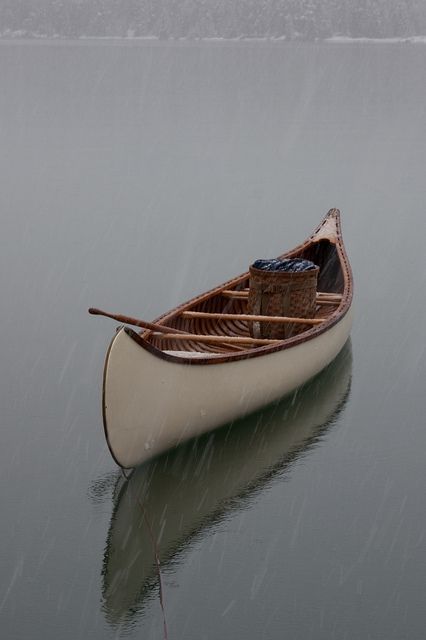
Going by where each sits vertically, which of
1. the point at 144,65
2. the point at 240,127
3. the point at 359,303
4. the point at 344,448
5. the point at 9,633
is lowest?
the point at 9,633

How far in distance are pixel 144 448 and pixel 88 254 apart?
11.2m

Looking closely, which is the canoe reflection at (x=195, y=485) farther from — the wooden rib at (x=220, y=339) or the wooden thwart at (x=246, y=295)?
the wooden thwart at (x=246, y=295)

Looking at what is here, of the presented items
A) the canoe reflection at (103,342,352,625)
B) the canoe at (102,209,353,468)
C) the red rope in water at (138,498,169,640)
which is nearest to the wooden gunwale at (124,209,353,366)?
the canoe at (102,209,353,468)

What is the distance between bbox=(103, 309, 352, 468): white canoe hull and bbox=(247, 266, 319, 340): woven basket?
0.80 meters

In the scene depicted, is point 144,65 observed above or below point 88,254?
above

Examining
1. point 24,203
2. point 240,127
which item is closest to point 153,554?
point 24,203

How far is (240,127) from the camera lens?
46.6 metres

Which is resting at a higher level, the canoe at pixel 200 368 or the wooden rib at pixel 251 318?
the wooden rib at pixel 251 318

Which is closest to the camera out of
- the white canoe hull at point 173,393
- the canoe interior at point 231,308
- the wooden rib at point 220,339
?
the white canoe hull at point 173,393

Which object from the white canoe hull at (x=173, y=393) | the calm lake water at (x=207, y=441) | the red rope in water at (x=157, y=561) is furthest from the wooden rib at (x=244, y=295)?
the red rope in water at (x=157, y=561)

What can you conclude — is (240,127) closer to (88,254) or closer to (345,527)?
(88,254)

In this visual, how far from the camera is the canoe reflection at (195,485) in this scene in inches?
387

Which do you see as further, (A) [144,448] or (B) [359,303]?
(B) [359,303]

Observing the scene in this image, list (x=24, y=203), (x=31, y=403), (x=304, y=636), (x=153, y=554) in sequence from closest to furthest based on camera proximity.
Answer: (x=304, y=636), (x=153, y=554), (x=31, y=403), (x=24, y=203)
